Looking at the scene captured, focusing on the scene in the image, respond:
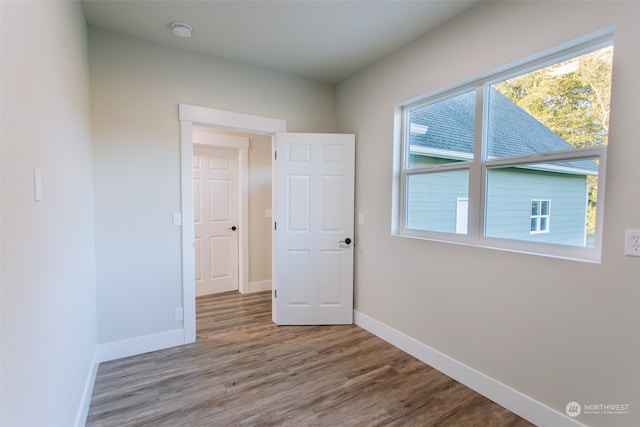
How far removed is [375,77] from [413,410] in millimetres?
2828

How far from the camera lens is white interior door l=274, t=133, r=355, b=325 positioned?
10.6 feet

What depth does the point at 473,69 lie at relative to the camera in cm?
217

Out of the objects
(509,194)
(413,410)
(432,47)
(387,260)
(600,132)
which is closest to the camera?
(600,132)

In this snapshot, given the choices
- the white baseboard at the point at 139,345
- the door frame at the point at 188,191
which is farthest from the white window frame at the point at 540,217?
the white baseboard at the point at 139,345

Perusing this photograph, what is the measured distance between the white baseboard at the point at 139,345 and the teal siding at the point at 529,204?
9.13 ft

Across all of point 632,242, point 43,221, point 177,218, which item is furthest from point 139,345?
point 632,242

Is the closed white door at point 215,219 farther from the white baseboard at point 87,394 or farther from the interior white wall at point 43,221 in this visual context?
the interior white wall at point 43,221

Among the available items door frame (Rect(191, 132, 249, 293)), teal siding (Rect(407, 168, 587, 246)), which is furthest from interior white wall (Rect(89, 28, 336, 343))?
teal siding (Rect(407, 168, 587, 246))

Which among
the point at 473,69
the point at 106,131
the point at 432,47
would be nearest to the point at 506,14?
the point at 473,69

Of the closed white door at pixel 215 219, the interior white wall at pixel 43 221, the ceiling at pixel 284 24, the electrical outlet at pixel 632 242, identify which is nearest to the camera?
the interior white wall at pixel 43 221

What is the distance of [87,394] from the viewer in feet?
6.40

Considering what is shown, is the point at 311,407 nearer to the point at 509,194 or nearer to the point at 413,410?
the point at 413,410

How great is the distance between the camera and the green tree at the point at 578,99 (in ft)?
5.37

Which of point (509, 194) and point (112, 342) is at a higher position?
point (509, 194)
